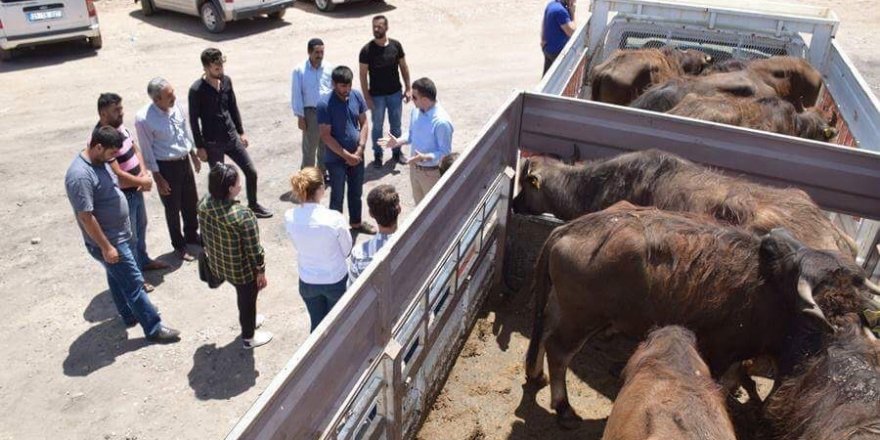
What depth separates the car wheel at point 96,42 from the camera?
14.6 meters

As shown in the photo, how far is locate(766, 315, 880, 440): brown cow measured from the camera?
3.59 m

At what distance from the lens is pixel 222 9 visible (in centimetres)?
1537

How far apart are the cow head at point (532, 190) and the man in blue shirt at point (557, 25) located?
473 cm

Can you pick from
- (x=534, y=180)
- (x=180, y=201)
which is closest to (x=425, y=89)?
(x=534, y=180)

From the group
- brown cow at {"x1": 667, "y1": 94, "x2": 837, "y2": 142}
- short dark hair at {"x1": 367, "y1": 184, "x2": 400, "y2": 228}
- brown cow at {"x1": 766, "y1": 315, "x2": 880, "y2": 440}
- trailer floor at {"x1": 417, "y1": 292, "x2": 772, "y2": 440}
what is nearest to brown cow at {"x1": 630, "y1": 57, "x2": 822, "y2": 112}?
brown cow at {"x1": 667, "y1": 94, "x2": 837, "y2": 142}

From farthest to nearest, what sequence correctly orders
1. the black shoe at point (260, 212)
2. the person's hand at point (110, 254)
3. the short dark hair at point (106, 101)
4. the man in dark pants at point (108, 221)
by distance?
the black shoe at point (260, 212), the short dark hair at point (106, 101), the person's hand at point (110, 254), the man in dark pants at point (108, 221)

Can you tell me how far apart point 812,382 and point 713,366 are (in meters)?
0.75

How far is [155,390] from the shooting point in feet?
18.8

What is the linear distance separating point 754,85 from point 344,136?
4.57 meters

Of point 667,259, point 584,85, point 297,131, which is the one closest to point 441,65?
point 297,131

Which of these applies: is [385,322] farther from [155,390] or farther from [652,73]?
[652,73]

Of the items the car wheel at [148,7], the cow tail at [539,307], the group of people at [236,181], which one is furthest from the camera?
the car wheel at [148,7]

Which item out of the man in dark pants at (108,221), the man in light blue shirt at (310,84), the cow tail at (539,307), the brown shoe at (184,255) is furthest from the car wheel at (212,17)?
the cow tail at (539,307)

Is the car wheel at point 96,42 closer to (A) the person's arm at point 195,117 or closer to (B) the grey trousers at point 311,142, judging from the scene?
(B) the grey trousers at point 311,142
